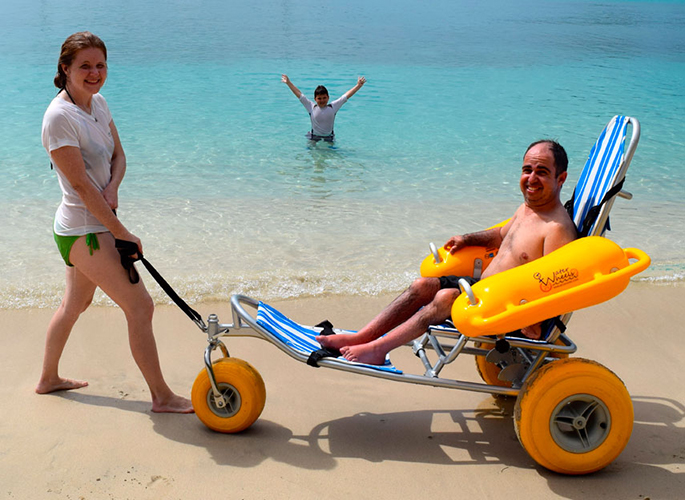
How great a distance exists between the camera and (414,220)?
7.90 meters

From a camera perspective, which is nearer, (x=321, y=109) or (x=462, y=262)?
(x=462, y=262)

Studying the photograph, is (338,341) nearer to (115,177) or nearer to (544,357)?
(544,357)

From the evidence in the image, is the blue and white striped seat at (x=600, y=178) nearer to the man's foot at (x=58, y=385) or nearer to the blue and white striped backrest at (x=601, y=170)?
the blue and white striped backrest at (x=601, y=170)

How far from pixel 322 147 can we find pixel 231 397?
812 cm

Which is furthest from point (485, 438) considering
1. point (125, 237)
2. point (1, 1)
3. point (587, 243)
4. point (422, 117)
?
point (1, 1)

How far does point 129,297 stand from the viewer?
11.5 ft

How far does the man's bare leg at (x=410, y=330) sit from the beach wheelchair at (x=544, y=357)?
63 mm

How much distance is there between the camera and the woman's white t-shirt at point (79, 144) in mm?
3248

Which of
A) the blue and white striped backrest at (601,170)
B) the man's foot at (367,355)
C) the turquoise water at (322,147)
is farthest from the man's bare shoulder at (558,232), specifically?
the turquoise water at (322,147)

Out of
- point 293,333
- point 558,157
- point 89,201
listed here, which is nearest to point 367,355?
point 293,333

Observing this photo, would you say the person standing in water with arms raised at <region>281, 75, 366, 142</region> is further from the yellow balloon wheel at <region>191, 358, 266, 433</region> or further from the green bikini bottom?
the yellow balloon wheel at <region>191, 358, 266, 433</region>

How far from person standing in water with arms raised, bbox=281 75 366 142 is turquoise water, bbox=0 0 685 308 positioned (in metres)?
0.55

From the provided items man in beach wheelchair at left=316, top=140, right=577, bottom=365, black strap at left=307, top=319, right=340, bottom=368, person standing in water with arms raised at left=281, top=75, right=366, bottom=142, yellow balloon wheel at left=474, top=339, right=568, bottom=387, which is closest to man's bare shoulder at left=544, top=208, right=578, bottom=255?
man in beach wheelchair at left=316, top=140, right=577, bottom=365

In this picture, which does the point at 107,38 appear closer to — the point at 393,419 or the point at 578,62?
the point at 578,62
